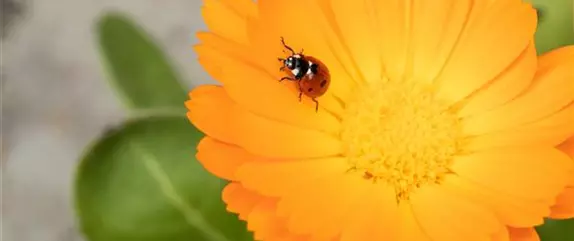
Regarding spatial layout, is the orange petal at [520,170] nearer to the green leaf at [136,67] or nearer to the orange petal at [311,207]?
the orange petal at [311,207]

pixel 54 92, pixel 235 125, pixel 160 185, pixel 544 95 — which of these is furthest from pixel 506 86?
pixel 54 92

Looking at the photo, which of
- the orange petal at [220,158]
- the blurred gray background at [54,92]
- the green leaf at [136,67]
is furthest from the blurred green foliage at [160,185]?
the blurred gray background at [54,92]

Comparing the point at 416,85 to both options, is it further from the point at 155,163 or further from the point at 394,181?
the point at 155,163

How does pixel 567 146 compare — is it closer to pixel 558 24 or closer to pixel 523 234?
pixel 523 234

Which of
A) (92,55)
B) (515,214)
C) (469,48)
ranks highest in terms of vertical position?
(92,55)

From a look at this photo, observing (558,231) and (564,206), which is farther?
(558,231)

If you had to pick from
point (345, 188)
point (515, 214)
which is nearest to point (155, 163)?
point (345, 188)
